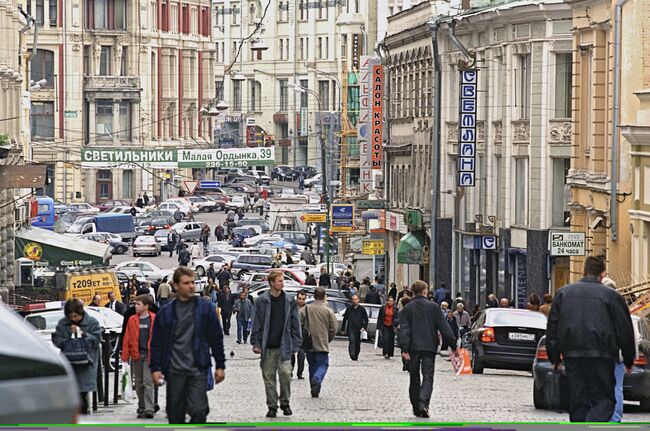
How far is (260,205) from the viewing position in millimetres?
119250

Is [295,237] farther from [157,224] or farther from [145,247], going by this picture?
[145,247]

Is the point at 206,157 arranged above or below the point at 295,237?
above

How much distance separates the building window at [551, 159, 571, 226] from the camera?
149 ft

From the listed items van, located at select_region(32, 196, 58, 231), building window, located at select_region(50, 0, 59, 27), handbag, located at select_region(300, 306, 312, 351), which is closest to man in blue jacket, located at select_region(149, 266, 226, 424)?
handbag, located at select_region(300, 306, 312, 351)

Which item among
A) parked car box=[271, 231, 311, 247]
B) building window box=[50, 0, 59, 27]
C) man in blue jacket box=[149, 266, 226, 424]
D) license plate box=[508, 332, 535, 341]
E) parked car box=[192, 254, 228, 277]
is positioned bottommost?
parked car box=[192, 254, 228, 277]

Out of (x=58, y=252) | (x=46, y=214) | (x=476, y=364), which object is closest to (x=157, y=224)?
(x=46, y=214)

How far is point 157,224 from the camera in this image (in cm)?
9669

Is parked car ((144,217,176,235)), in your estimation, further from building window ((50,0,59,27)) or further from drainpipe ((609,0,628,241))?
drainpipe ((609,0,628,241))

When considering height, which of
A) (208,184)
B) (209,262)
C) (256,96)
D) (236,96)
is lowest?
(209,262)

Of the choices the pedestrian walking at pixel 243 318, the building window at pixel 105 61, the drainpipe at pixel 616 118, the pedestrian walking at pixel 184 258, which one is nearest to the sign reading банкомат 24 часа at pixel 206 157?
the pedestrian walking at pixel 184 258

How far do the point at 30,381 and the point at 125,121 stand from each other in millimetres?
116200

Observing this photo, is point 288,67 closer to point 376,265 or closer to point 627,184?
point 376,265

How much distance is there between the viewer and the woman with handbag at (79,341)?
1509cm

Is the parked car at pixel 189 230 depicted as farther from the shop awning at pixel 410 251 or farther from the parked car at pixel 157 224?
the shop awning at pixel 410 251
